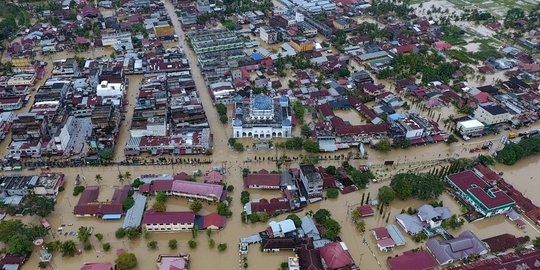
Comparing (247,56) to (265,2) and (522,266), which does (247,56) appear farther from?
(522,266)

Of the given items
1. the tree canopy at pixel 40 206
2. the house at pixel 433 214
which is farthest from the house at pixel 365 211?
the tree canopy at pixel 40 206

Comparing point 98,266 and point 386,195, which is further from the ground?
point 386,195

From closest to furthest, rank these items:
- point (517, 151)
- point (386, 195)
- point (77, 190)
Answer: point (386, 195)
point (77, 190)
point (517, 151)

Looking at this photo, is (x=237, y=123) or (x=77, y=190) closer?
(x=77, y=190)

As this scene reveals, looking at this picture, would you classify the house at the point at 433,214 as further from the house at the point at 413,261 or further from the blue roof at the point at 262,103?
the blue roof at the point at 262,103

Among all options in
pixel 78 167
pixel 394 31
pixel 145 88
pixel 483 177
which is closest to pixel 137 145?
pixel 78 167

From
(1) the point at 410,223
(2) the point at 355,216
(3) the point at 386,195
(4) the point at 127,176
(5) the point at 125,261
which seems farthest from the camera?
(4) the point at 127,176

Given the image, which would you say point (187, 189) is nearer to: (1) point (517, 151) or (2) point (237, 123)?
(2) point (237, 123)

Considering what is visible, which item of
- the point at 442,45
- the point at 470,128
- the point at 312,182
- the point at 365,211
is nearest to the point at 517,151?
the point at 470,128
